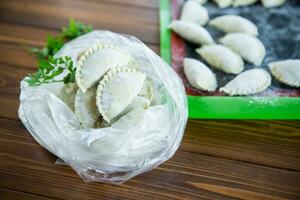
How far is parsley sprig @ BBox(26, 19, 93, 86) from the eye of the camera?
0.64 meters

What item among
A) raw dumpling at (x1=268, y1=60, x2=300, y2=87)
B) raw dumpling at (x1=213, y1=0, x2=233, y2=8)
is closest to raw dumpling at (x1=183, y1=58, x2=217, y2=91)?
raw dumpling at (x1=268, y1=60, x2=300, y2=87)

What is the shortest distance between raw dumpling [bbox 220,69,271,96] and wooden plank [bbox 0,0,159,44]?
0.22 meters

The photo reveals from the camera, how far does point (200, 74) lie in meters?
0.79

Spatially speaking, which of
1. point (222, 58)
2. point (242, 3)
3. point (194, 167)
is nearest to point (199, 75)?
point (222, 58)

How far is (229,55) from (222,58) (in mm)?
18

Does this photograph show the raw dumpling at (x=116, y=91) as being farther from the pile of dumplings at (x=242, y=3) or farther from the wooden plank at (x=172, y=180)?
the pile of dumplings at (x=242, y=3)

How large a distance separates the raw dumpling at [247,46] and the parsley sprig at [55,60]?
303mm

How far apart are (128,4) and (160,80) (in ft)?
1.27

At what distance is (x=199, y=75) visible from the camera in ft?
2.58

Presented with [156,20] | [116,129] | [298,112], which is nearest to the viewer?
[116,129]

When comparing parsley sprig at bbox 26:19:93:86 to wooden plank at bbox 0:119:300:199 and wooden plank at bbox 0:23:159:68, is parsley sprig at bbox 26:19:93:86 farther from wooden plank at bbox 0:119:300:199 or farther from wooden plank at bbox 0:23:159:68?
wooden plank at bbox 0:119:300:199

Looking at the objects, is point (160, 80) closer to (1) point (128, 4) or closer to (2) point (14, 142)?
(2) point (14, 142)

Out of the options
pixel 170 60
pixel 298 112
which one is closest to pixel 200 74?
pixel 170 60

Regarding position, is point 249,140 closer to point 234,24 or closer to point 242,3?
point 234,24
